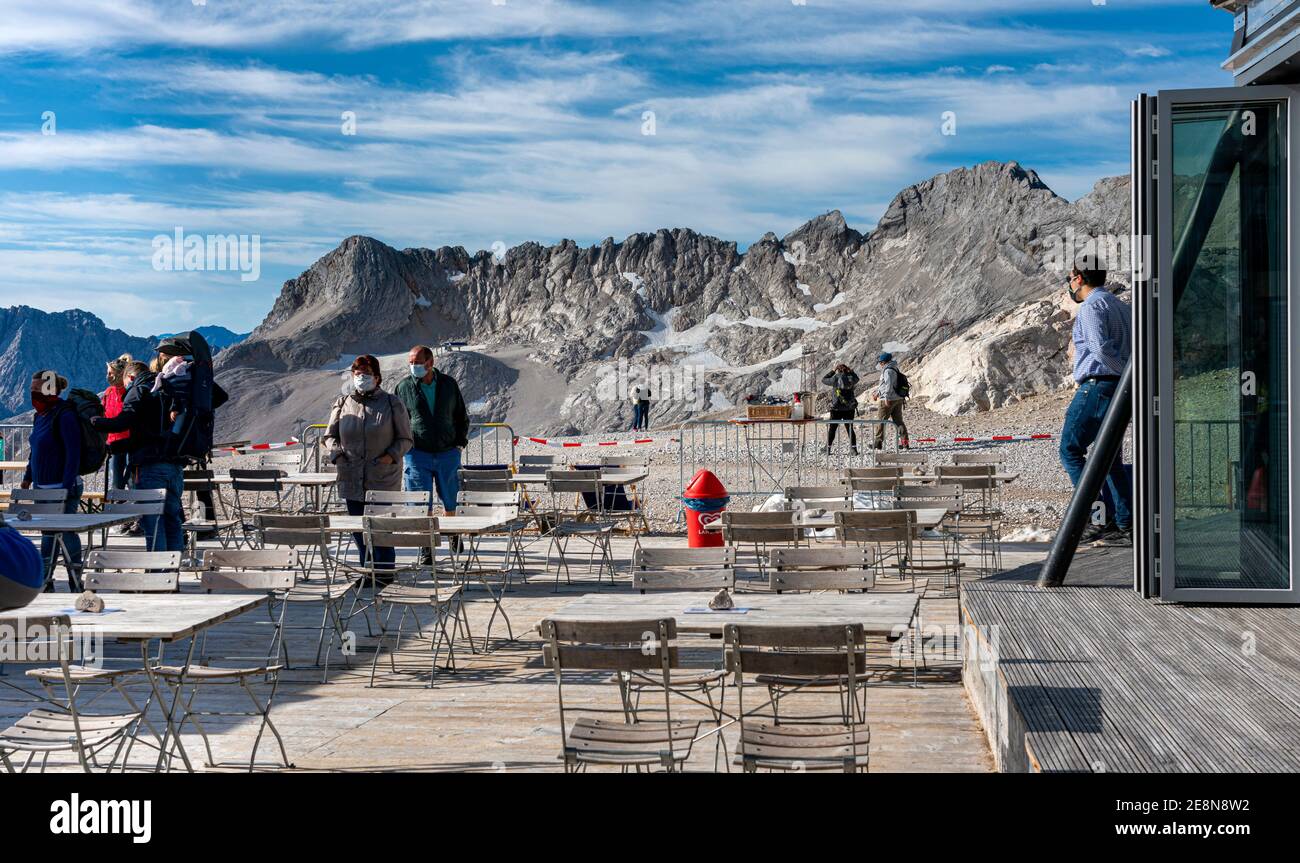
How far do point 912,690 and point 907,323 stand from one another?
6285 cm

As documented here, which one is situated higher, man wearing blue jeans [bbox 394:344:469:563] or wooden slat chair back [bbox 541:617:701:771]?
man wearing blue jeans [bbox 394:344:469:563]

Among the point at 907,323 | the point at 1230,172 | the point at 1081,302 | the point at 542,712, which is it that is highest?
the point at 907,323

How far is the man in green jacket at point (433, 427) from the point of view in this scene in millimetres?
10500

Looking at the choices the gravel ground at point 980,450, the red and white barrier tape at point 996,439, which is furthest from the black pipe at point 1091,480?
the red and white barrier tape at point 996,439

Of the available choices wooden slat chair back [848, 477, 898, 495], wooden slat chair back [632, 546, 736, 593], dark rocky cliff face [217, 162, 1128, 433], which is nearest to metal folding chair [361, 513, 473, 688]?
wooden slat chair back [632, 546, 736, 593]

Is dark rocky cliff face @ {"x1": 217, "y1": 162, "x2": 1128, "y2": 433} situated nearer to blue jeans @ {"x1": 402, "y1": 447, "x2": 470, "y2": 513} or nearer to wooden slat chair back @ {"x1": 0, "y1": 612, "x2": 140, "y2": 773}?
blue jeans @ {"x1": 402, "y1": 447, "x2": 470, "y2": 513}

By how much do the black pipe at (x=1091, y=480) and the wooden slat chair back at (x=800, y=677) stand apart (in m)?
3.14

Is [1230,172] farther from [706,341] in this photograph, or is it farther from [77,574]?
[706,341]

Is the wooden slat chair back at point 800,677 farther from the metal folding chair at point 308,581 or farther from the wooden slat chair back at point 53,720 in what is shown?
the metal folding chair at point 308,581

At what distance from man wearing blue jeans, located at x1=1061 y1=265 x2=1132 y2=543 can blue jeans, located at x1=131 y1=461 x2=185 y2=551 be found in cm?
657

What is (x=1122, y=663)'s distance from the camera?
5656mm

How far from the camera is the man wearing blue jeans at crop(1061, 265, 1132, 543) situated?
8.10 m
